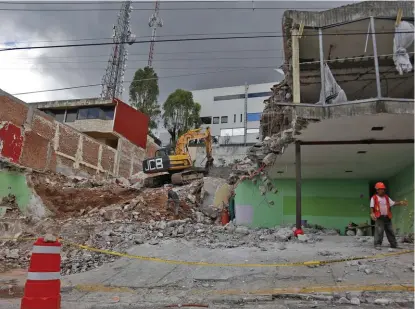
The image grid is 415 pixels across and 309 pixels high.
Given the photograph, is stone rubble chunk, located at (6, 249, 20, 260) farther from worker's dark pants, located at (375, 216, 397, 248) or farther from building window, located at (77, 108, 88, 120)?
building window, located at (77, 108, 88, 120)

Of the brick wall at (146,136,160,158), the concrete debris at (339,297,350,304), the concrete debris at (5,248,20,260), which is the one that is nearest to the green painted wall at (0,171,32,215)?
the concrete debris at (5,248,20,260)

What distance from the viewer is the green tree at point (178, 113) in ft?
149

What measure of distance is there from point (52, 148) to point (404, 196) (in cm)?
1828

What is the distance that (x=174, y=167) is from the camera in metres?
23.5

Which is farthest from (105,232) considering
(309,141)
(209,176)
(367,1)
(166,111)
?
(166,111)

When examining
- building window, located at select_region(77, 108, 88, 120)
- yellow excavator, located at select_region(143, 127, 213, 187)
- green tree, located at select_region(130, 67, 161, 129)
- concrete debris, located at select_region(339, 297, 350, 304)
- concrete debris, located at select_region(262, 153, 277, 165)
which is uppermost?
green tree, located at select_region(130, 67, 161, 129)

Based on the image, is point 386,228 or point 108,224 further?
point 108,224

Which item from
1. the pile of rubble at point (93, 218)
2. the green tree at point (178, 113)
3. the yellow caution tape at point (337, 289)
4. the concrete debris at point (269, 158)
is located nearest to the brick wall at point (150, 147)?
the green tree at point (178, 113)

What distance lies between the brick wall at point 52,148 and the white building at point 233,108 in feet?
66.1

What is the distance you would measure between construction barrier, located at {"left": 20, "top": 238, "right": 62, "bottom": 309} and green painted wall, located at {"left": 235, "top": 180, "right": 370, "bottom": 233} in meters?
10.9

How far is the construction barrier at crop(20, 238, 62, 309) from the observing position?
402cm

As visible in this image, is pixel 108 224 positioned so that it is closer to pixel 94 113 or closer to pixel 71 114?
pixel 94 113

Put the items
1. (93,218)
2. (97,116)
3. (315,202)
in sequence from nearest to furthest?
(93,218), (315,202), (97,116)

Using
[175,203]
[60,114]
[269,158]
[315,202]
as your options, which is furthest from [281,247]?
[60,114]
